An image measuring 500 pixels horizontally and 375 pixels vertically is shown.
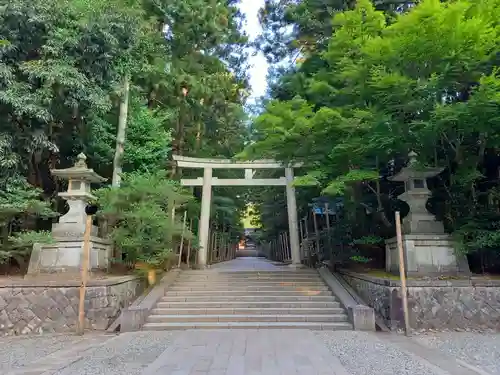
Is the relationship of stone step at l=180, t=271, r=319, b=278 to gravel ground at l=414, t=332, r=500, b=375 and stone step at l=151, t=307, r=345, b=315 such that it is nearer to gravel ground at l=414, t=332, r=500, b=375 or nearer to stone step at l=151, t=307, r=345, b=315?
stone step at l=151, t=307, r=345, b=315

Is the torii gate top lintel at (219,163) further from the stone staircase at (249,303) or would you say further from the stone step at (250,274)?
the stone staircase at (249,303)

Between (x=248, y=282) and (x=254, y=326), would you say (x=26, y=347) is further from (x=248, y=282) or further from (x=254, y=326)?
(x=248, y=282)

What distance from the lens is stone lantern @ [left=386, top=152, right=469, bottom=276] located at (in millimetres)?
8656

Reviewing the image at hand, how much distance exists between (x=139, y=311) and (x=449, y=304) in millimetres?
6215

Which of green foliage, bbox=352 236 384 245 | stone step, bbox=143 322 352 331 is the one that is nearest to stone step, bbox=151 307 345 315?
stone step, bbox=143 322 352 331

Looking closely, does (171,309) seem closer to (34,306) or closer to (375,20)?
(34,306)

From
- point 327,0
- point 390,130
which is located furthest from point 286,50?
point 390,130

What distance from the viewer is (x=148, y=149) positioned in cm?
1205

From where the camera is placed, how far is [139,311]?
8.04 m

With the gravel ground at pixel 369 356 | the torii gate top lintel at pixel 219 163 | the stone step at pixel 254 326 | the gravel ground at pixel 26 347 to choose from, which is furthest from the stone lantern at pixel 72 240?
the gravel ground at pixel 369 356

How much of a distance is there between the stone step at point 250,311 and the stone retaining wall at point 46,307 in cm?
126

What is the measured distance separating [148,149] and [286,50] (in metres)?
6.48

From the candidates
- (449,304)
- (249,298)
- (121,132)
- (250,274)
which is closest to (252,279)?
(250,274)

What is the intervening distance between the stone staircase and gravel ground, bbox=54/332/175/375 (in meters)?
1.09
